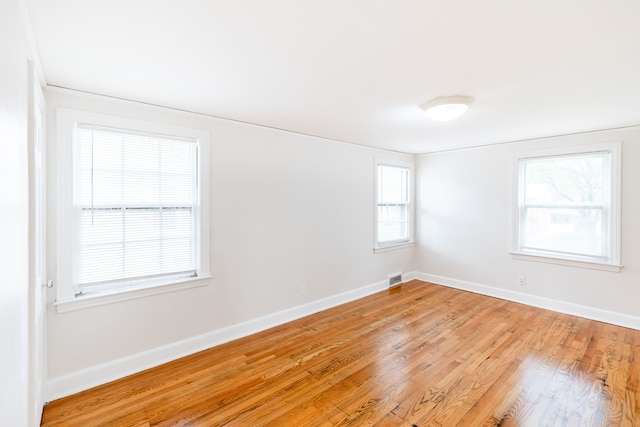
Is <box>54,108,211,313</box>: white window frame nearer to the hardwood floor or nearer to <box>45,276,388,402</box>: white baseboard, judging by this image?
<box>45,276,388,402</box>: white baseboard

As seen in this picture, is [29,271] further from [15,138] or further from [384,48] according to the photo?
[384,48]

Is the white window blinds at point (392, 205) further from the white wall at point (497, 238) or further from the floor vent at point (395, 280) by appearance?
the floor vent at point (395, 280)

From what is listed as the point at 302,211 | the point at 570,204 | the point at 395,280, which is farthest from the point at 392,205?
the point at 570,204

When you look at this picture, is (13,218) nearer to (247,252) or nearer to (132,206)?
(132,206)

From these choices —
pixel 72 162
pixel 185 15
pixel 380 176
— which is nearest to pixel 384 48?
pixel 185 15

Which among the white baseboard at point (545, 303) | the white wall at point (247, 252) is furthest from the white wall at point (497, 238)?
the white wall at point (247, 252)

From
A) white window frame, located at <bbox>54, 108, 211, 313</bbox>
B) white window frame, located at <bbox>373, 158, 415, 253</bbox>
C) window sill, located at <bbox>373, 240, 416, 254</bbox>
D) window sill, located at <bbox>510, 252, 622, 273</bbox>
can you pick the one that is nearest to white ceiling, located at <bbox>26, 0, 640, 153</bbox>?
white window frame, located at <bbox>54, 108, 211, 313</bbox>

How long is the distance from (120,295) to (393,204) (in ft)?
13.4

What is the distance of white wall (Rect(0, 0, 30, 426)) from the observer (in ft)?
3.28

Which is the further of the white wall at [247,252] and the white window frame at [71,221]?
the white wall at [247,252]

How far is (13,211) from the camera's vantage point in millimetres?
1156

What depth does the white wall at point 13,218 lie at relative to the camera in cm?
100

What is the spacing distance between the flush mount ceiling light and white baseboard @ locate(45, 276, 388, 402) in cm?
271

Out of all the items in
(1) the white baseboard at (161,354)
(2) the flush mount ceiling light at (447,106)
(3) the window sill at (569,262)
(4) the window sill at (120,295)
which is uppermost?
(2) the flush mount ceiling light at (447,106)
